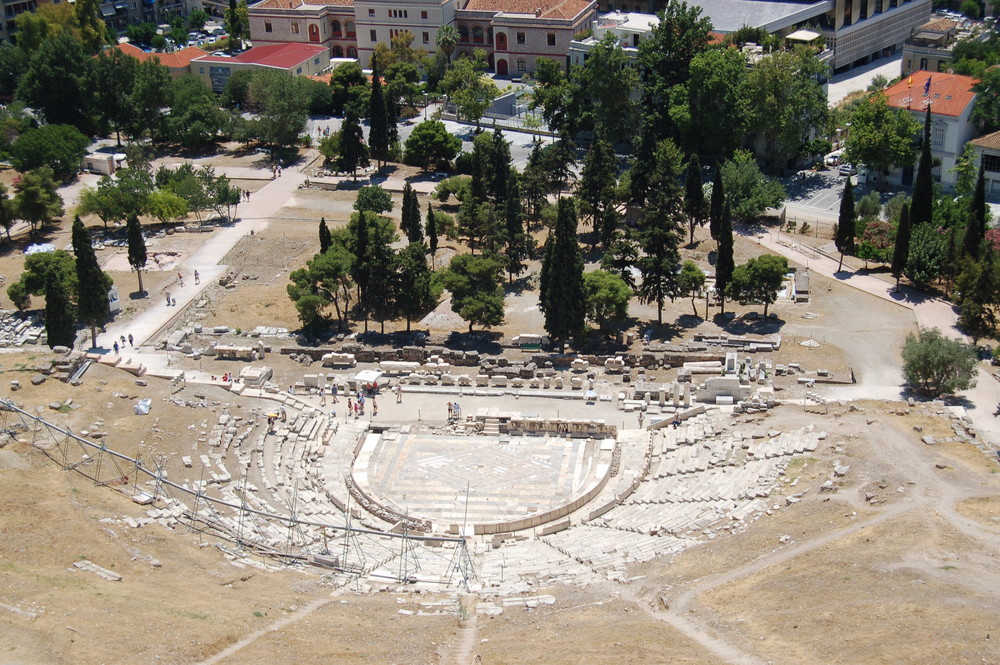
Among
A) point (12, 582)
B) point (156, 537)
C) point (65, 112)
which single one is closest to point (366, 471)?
point (156, 537)

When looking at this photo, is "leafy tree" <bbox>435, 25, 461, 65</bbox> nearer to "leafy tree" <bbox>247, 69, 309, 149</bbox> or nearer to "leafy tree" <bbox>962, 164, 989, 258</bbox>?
"leafy tree" <bbox>247, 69, 309, 149</bbox>

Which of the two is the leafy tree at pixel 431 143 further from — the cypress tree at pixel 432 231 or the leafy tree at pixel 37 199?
the leafy tree at pixel 37 199

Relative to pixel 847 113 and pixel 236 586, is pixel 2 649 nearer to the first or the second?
pixel 236 586

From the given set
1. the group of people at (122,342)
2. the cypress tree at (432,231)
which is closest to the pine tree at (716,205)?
the cypress tree at (432,231)

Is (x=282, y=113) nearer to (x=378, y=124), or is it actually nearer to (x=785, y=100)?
(x=378, y=124)

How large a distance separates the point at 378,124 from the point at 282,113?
10.5m

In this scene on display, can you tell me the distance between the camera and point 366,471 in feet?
197

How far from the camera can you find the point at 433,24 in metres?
136

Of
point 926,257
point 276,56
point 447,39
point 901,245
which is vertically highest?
point 447,39

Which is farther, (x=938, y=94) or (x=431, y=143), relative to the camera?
(x=431, y=143)

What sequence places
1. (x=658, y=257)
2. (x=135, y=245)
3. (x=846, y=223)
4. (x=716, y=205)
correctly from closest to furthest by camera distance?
(x=658, y=257), (x=135, y=245), (x=846, y=223), (x=716, y=205)

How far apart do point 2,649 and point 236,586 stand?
32.0 ft

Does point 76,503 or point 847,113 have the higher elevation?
point 847,113

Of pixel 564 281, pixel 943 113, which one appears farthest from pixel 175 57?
pixel 943 113
